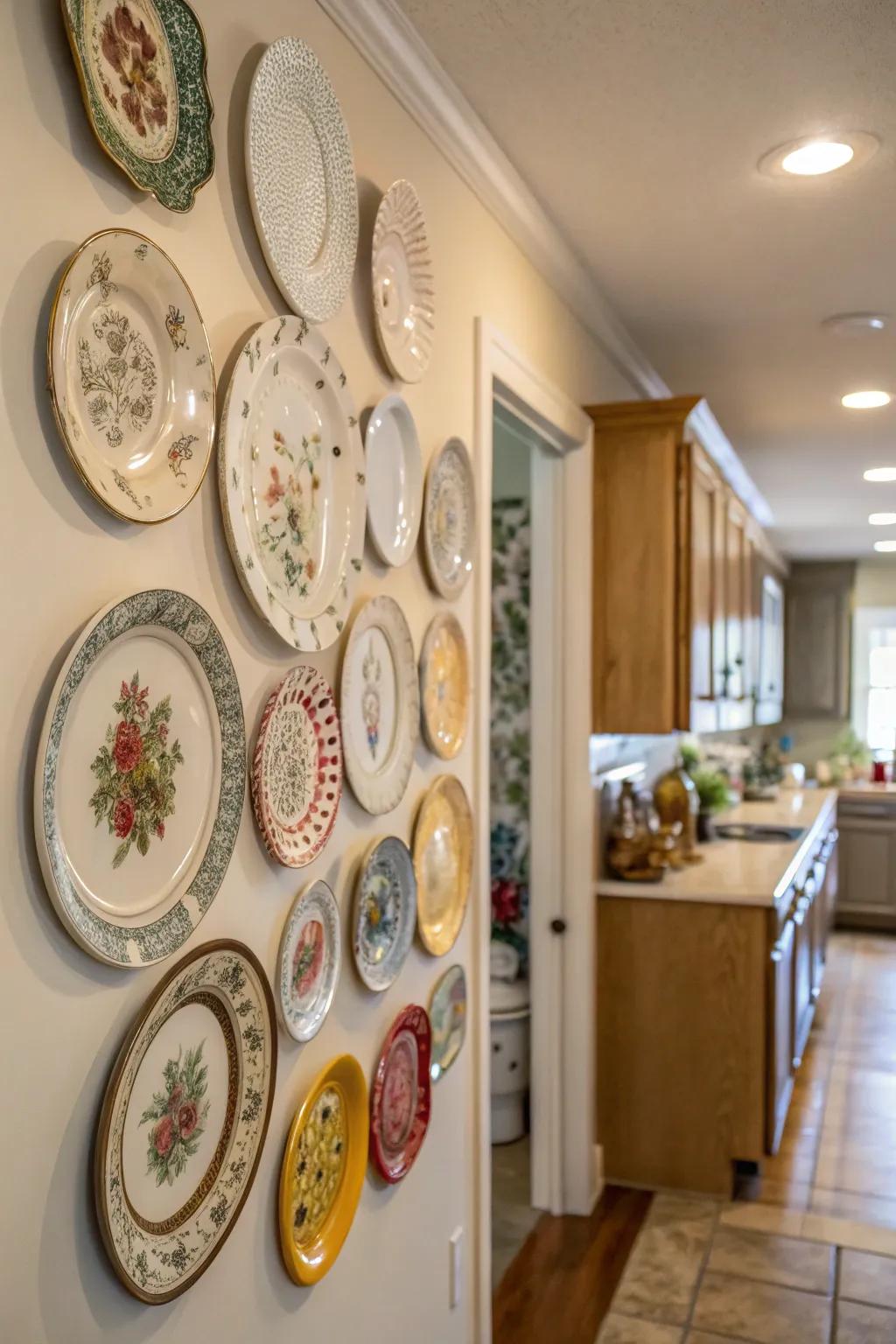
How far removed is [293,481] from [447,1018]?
104cm

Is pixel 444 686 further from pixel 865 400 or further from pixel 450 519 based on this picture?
pixel 865 400

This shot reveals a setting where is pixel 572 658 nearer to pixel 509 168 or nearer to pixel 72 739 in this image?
pixel 509 168

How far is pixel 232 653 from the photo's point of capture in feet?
4.13

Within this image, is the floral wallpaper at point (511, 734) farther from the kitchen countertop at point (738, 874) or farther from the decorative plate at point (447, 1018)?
the decorative plate at point (447, 1018)

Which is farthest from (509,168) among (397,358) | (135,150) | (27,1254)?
(27,1254)

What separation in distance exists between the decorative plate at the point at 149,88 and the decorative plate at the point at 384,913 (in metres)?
0.93

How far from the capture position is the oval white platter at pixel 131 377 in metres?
0.98

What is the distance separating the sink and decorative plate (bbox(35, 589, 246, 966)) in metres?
3.51

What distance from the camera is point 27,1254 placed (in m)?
0.94

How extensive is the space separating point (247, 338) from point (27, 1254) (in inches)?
37.4

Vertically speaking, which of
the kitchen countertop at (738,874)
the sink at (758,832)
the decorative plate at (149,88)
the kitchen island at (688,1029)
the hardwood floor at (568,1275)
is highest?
the decorative plate at (149,88)

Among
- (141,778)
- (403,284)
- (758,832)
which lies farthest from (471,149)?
(758,832)

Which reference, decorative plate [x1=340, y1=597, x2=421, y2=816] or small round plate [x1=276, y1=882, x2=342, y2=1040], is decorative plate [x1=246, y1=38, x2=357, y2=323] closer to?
decorative plate [x1=340, y1=597, x2=421, y2=816]

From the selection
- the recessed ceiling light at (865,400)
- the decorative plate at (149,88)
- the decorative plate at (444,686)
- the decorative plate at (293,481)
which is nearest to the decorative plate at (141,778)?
the decorative plate at (293,481)
